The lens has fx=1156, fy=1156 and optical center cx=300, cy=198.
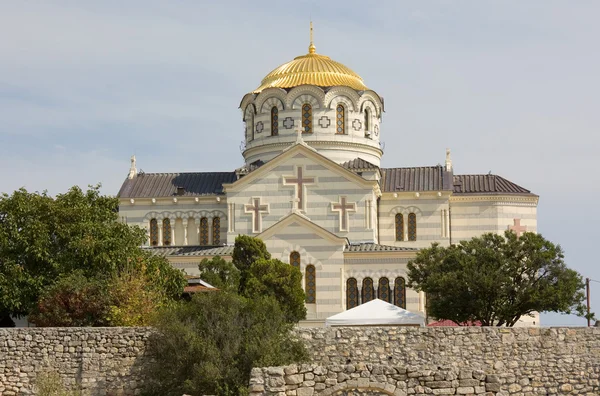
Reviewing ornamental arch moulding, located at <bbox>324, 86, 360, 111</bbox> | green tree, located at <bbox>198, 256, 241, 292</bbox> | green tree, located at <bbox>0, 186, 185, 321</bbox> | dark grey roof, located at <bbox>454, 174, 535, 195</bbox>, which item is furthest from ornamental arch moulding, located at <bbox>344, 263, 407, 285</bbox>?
green tree, located at <bbox>0, 186, 185, 321</bbox>

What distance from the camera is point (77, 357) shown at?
1016 inches

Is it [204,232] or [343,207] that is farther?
[204,232]

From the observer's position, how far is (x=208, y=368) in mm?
23516

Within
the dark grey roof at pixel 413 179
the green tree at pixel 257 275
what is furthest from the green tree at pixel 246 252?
the dark grey roof at pixel 413 179

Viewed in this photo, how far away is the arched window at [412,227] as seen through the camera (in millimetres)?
57000

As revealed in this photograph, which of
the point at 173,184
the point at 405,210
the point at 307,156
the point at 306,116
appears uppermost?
the point at 306,116

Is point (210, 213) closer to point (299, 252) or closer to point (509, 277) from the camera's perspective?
point (299, 252)

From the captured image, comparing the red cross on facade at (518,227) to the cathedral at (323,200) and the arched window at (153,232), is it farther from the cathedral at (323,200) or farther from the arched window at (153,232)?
the arched window at (153,232)

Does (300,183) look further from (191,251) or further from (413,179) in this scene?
(413,179)

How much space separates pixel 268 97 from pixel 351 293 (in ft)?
41.0

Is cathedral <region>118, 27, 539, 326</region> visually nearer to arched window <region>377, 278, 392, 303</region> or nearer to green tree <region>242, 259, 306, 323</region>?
arched window <region>377, 278, 392, 303</region>

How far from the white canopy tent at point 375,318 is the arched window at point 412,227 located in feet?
75.4

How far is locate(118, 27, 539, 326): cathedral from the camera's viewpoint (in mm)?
52188

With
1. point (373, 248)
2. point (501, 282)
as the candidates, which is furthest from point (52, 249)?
point (373, 248)
